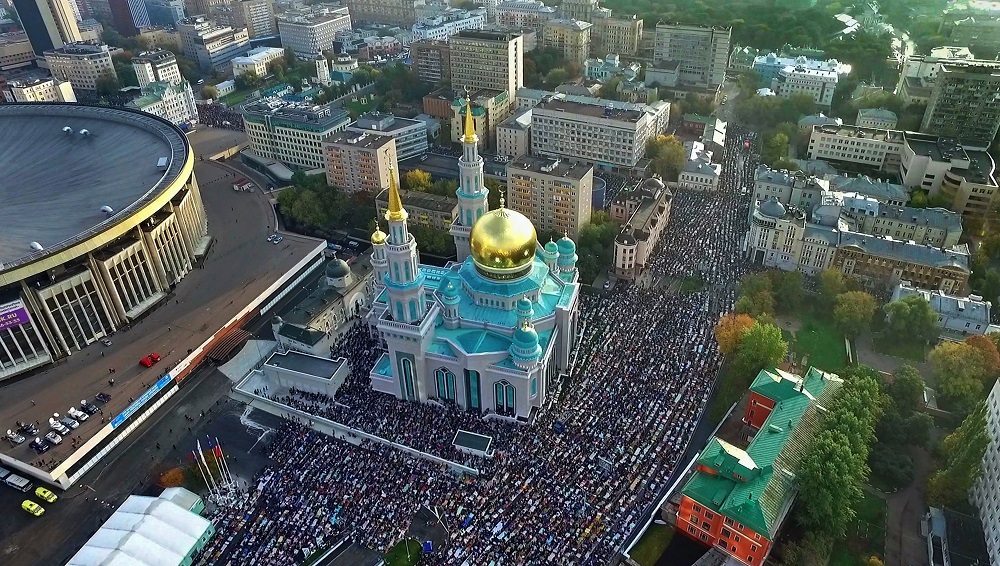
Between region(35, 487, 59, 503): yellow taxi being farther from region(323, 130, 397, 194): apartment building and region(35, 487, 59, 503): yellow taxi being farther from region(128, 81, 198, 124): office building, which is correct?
region(128, 81, 198, 124): office building

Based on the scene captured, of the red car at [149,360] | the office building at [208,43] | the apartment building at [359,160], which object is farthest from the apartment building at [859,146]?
the office building at [208,43]

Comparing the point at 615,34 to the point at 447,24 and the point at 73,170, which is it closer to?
the point at 447,24

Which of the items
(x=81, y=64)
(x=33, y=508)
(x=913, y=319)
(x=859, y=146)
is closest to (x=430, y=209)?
(x=33, y=508)

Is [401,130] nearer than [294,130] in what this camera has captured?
No

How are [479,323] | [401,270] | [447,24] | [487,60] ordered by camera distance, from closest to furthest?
1. [401,270]
2. [479,323]
3. [487,60]
4. [447,24]

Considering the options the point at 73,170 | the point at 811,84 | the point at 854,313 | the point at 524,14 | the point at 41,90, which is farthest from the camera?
the point at 524,14
